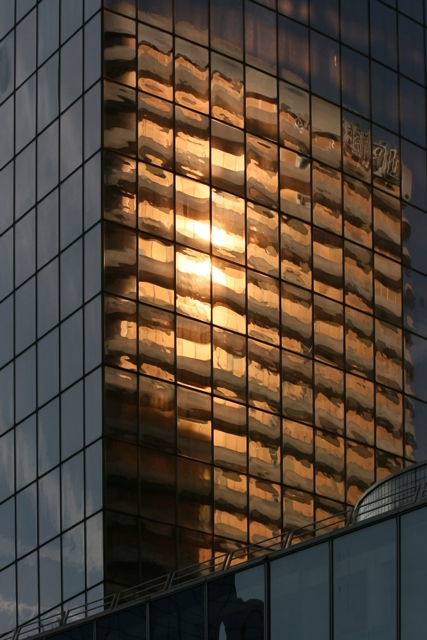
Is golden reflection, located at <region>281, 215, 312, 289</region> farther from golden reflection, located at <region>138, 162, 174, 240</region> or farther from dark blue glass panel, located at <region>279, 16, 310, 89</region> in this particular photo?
dark blue glass panel, located at <region>279, 16, 310, 89</region>

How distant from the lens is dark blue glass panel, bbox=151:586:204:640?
53.5 m

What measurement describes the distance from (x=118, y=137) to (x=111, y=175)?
171cm

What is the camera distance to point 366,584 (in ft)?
155

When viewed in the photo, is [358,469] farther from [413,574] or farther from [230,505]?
[413,574]

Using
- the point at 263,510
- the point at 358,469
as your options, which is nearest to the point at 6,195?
the point at 263,510

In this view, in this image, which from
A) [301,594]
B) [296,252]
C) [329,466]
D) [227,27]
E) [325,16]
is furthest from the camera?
[325,16]

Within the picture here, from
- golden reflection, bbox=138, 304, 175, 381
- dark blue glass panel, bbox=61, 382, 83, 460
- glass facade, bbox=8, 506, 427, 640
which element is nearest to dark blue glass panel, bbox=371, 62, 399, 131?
golden reflection, bbox=138, 304, 175, 381

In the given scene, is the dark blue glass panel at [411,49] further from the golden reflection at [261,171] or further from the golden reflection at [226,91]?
the golden reflection at [226,91]

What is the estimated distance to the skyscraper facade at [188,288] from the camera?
72500 millimetres

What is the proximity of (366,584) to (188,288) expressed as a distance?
29959mm

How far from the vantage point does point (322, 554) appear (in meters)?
48.8

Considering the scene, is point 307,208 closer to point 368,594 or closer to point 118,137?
point 118,137

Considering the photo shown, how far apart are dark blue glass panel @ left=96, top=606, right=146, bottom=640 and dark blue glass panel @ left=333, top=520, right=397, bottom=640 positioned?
32.5 ft

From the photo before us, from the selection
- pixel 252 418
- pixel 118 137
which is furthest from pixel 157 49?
pixel 252 418
